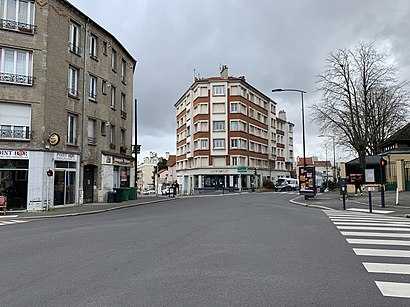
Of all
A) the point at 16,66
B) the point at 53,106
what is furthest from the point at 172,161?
the point at 16,66

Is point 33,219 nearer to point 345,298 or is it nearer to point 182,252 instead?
point 182,252

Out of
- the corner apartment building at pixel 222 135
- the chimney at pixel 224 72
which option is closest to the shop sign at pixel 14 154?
the corner apartment building at pixel 222 135

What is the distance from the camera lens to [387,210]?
699 inches

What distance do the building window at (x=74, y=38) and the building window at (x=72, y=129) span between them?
4.51 meters

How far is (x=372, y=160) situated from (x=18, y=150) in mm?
32047

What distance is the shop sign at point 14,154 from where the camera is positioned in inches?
803

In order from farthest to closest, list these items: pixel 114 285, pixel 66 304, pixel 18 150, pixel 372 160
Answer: pixel 372 160, pixel 18 150, pixel 114 285, pixel 66 304

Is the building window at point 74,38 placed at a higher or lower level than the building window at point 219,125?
higher

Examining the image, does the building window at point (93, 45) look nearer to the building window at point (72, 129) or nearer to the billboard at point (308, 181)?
the building window at point (72, 129)

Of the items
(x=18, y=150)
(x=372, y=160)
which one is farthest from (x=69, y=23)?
(x=372, y=160)

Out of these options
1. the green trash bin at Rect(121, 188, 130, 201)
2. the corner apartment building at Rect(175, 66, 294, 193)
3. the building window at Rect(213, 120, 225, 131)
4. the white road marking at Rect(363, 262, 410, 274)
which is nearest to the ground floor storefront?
the green trash bin at Rect(121, 188, 130, 201)

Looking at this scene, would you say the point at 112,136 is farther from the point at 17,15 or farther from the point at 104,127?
the point at 17,15

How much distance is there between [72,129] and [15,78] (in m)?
5.06

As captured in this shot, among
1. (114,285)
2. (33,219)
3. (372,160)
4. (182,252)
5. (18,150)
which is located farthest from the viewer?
(372,160)
